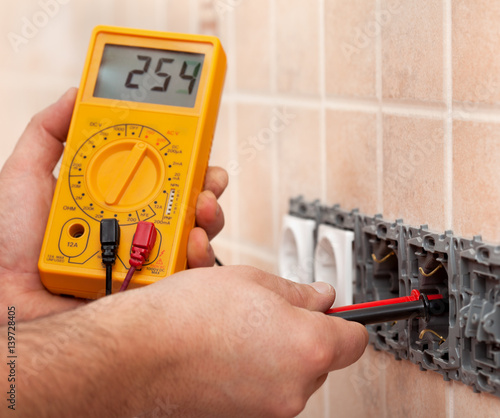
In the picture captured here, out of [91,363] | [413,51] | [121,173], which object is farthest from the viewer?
[121,173]

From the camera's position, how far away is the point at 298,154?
83cm

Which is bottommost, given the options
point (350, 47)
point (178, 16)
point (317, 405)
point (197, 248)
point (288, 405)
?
point (317, 405)

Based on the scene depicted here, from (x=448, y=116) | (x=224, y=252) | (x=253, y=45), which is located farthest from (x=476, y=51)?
(x=224, y=252)

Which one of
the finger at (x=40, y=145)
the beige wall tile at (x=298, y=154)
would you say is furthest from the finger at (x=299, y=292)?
the finger at (x=40, y=145)

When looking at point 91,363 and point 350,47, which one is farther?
point 350,47

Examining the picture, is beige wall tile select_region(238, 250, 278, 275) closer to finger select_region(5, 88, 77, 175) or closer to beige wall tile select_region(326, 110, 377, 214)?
beige wall tile select_region(326, 110, 377, 214)

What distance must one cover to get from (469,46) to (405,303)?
22 cm

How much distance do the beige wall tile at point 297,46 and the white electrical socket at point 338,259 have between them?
176 millimetres

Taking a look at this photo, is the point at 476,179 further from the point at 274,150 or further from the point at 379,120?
the point at 274,150

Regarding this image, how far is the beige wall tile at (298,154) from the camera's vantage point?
0.80 meters

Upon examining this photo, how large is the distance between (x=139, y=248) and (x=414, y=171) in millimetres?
279

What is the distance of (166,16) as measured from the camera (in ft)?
3.56

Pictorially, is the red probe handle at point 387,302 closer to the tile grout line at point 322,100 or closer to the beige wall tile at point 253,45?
the tile grout line at point 322,100

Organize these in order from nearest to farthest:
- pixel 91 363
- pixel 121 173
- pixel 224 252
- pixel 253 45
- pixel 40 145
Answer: pixel 91 363 < pixel 121 173 < pixel 40 145 < pixel 253 45 < pixel 224 252
